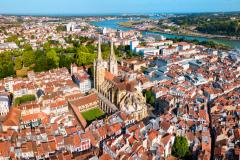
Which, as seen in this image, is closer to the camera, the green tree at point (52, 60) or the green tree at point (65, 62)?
the green tree at point (65, 62)

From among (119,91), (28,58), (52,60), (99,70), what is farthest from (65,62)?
(119,91)

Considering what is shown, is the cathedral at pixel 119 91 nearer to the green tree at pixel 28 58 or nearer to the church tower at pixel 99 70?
the church tower at pixel 99 70

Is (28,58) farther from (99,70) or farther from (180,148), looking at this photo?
(180,148)

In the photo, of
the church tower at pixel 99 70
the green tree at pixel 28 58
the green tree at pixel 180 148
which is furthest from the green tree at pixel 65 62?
the green tree at pixel 180 148

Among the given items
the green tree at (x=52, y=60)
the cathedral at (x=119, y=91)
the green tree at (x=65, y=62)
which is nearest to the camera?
the cathedral at (x=119, y=91)

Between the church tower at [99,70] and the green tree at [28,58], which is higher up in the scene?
the church tower at [99,70]
